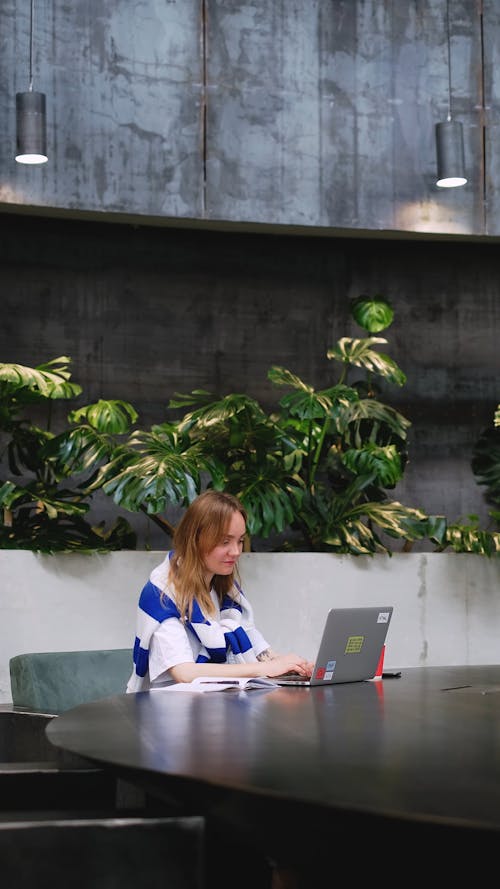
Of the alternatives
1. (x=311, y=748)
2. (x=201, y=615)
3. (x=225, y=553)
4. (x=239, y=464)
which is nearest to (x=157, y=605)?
(x=201, y=615)

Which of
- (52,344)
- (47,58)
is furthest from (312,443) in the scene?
(47,58)

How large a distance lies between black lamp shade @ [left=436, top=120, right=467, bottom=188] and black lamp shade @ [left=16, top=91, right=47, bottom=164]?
2.07m

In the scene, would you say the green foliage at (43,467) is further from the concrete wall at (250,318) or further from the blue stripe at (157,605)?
the blue stripe at (157,605)

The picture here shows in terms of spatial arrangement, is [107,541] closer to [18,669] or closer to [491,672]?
[18,669]

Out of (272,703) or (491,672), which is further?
(491,672)

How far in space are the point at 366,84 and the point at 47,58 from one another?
1.78 m

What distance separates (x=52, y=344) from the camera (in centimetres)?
675

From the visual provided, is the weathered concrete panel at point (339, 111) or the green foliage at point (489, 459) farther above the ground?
the weathered concrete panel at point (339, 111)

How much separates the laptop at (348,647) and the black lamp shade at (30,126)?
3.33 m

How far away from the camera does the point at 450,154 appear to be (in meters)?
6.00

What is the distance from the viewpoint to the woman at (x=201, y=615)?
2.83 metres

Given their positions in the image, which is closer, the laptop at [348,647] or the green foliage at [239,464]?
the laptop at [348,647]

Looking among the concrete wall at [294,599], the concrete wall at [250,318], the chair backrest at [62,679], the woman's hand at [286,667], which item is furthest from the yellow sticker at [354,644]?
the concrete wall at [250,318]

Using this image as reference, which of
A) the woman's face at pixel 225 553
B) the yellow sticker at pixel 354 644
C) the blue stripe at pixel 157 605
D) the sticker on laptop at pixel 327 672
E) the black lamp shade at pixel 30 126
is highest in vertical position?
the black lamp shade at pixel 30 126
